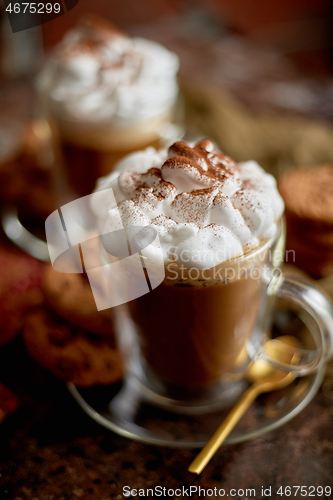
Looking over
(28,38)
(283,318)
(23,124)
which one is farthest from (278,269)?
(28,38)

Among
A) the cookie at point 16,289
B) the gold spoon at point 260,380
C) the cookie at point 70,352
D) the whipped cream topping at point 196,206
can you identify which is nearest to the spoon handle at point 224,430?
the gold spoon at point 260,380

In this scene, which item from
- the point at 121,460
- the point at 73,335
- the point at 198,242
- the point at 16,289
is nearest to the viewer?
the point at 198,242

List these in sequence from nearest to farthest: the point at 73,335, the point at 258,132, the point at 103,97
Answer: the point at 73,335
the point at 103,97
the point at 258,132

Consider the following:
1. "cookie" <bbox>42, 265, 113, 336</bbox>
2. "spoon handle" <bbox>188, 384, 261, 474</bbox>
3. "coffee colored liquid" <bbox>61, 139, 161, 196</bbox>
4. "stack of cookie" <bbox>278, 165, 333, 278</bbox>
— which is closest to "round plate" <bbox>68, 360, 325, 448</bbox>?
"spoon handle" <bbox>188, 384, 261, 474</bbox>

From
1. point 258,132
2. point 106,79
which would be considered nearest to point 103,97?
point 106,79

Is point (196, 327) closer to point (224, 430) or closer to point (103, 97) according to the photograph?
point (224, 430)

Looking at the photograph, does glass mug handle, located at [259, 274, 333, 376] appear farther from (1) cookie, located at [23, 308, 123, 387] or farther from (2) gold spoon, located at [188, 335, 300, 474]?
(1) cookie, located at [23, 308, 123, 387]

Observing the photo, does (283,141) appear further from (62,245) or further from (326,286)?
(62,245)
